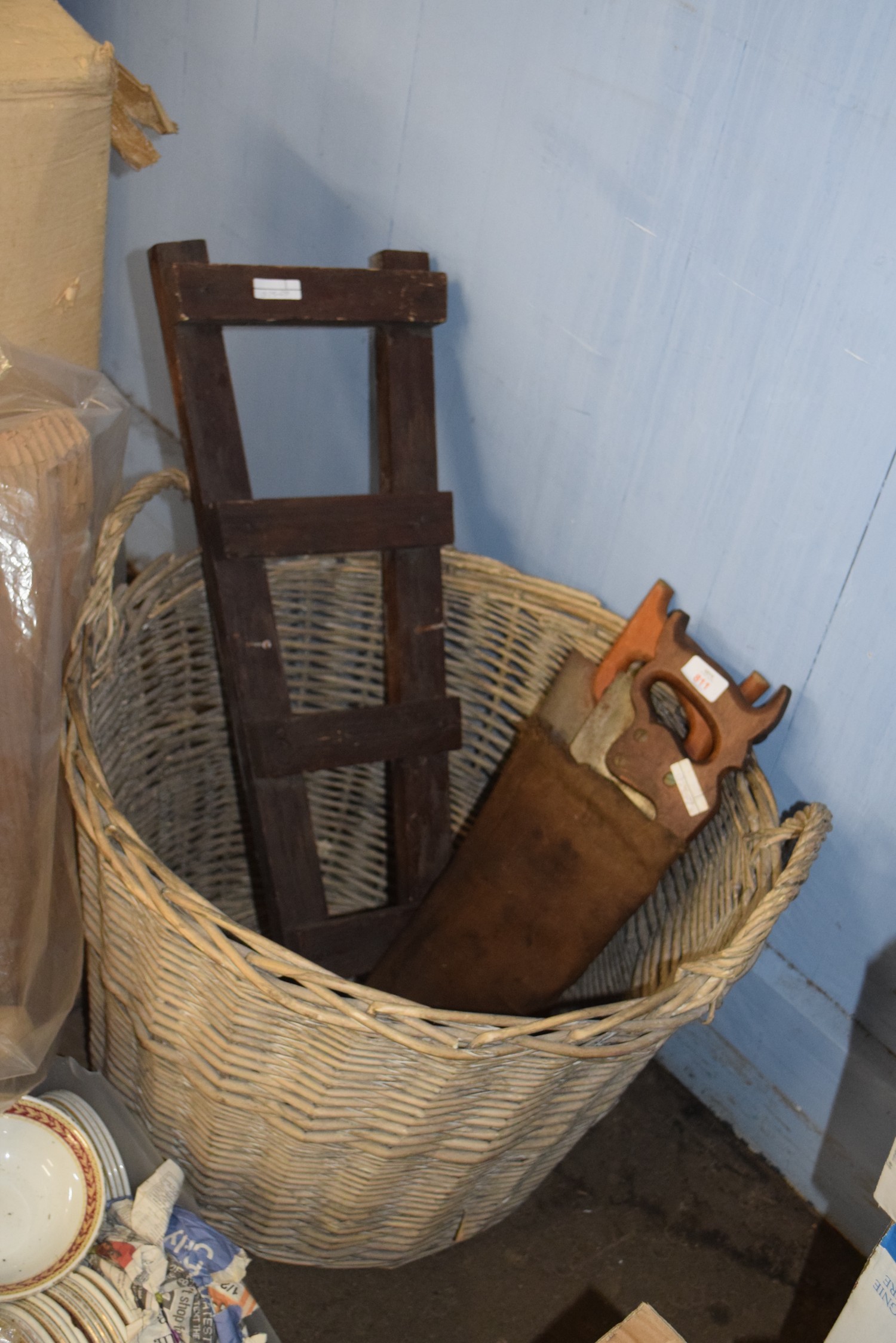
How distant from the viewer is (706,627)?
47.1 inches

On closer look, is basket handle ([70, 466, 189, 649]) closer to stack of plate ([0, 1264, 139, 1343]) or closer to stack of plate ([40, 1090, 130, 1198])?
stack of plate ([40, 1090, 130, 1198])

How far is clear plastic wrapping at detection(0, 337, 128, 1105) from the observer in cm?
91

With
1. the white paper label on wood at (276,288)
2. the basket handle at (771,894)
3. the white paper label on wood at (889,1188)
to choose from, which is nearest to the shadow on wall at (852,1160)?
the basket handle at (771,894)

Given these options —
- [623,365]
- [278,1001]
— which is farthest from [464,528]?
[278,1001]

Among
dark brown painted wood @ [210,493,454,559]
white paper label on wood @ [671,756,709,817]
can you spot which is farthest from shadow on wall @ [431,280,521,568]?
white paper label on wood @ [671,756,709,817]

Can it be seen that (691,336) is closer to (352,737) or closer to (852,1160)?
(352,737)

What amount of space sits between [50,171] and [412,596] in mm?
556

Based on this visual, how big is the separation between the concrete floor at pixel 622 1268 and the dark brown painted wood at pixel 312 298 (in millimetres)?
952

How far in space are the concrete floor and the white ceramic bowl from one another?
0.24 meters

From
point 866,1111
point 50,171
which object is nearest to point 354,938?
point 866,1111

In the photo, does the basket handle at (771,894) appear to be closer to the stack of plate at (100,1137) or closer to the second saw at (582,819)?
the second saw at (582,819)

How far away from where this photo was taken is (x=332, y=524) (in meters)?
1.24

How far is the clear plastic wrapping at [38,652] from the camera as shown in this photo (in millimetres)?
908

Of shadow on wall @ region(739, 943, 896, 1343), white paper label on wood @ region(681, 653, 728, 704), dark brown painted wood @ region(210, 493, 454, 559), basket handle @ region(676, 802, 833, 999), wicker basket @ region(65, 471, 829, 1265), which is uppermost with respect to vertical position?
dark brown painted wood @ region(210, 493, 454, 559)
